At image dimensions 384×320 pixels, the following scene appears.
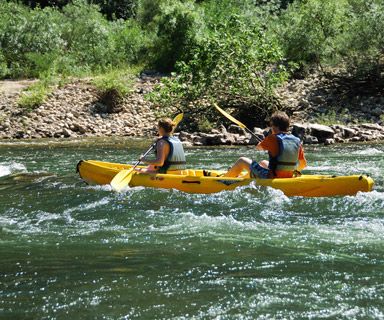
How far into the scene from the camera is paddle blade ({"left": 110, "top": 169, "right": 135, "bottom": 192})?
7335 millimetres

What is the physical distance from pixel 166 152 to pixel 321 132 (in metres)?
5.72

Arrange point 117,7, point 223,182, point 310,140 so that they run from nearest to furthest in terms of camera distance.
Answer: point 223,182 < point 310,140 < point 117,7

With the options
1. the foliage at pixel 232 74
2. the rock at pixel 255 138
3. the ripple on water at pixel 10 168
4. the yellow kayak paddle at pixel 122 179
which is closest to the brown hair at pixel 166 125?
the yellow kayak paddle at pixel 122 179

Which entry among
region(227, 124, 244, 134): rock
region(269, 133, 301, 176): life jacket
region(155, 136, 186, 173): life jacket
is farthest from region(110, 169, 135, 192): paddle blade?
region(227, 124, 244, 134): rock

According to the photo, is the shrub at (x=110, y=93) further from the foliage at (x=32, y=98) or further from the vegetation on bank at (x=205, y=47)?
the foliage at (x=32, y=98)

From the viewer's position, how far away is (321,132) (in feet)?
41.4

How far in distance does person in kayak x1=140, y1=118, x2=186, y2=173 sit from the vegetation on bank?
6320 millimetres

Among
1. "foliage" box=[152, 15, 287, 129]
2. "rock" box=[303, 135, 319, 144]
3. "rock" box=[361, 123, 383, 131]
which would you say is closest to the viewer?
"rock" box=[303, 135, 319, 144]

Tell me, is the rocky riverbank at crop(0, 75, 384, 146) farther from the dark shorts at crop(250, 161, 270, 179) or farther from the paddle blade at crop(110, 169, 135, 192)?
the dark shorts at crop(250, 161, 270, 179)

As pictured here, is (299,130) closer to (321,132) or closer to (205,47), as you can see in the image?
(321,132)

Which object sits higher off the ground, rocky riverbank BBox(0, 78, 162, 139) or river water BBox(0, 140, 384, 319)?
river water BBox(0, 140, 384, 319)

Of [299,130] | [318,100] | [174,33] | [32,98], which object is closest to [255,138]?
[299,130]

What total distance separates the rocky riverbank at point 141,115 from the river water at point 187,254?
231 inches

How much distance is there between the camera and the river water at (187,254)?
144 inches
